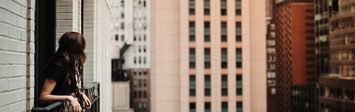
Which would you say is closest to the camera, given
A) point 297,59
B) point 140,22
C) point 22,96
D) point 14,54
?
point 14,54

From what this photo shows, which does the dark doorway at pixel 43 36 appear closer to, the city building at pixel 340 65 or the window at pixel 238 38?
the window at pixel 238 38

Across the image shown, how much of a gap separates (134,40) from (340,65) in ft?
122

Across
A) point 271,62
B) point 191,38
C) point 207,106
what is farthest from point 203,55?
point 271,62

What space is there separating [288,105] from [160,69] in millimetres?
53298

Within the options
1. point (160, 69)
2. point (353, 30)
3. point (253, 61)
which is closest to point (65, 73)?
point (160, 69)

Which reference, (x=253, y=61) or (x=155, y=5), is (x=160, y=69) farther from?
(x=253, y=61)

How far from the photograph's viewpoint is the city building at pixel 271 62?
244 ft

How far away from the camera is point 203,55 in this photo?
3077 cm

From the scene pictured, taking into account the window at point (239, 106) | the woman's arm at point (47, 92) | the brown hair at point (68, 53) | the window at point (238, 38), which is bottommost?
the window at point (239, 106)

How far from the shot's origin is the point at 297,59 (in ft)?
233

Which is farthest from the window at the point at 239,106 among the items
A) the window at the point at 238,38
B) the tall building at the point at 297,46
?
the tall building at the point at 297,46

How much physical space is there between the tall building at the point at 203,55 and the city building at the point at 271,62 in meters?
46.3

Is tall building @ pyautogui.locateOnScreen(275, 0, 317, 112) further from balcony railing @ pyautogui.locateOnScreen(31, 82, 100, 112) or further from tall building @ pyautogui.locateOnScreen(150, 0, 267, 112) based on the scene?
balcony railing @ pyautogui.locateOnScreen(31, 82, 100, 112)

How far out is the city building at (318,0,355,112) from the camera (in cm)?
3219
